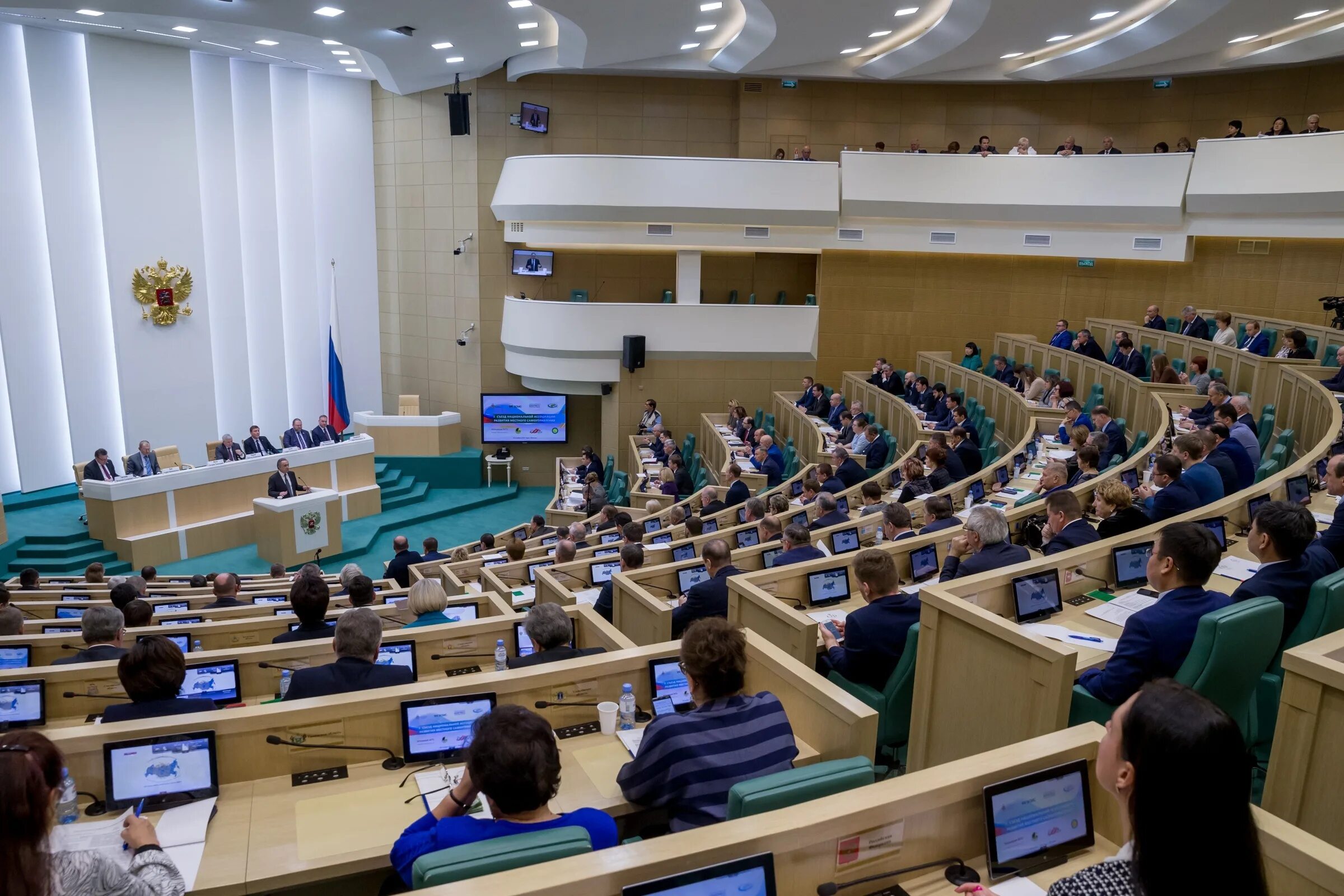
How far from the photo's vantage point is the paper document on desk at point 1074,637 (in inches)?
162

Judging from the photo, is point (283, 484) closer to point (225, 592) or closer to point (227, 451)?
point (227, 451)

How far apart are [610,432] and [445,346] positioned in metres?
3.53

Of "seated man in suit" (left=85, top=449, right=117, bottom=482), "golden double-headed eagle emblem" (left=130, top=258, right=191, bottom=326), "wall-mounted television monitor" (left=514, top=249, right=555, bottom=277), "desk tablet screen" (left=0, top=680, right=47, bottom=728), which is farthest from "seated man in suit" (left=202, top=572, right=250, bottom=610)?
"wall-mounted television monitor" (left=514, top=249, right=555, bottom=277)

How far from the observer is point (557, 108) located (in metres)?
15.8

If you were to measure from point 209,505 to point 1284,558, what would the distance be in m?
11.9

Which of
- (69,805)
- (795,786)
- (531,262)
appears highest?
(531,262)

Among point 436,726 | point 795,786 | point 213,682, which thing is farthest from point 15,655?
point 795,786

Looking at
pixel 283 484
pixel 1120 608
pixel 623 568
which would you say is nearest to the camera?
pixel 1120 608

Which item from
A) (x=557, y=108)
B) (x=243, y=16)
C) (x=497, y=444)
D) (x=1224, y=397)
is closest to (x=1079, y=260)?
(x=1224, y=397)

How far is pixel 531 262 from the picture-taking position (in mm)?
16016

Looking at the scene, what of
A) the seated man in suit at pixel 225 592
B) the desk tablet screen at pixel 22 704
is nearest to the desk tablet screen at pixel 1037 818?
the desk tablet screen at pixel 22 704

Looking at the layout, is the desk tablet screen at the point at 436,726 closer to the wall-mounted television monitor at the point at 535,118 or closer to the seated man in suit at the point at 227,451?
the seated man in suit at the point at 227,451

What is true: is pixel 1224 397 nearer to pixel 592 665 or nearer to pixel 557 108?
pixel 592 665

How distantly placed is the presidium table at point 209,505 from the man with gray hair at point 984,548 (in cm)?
902
